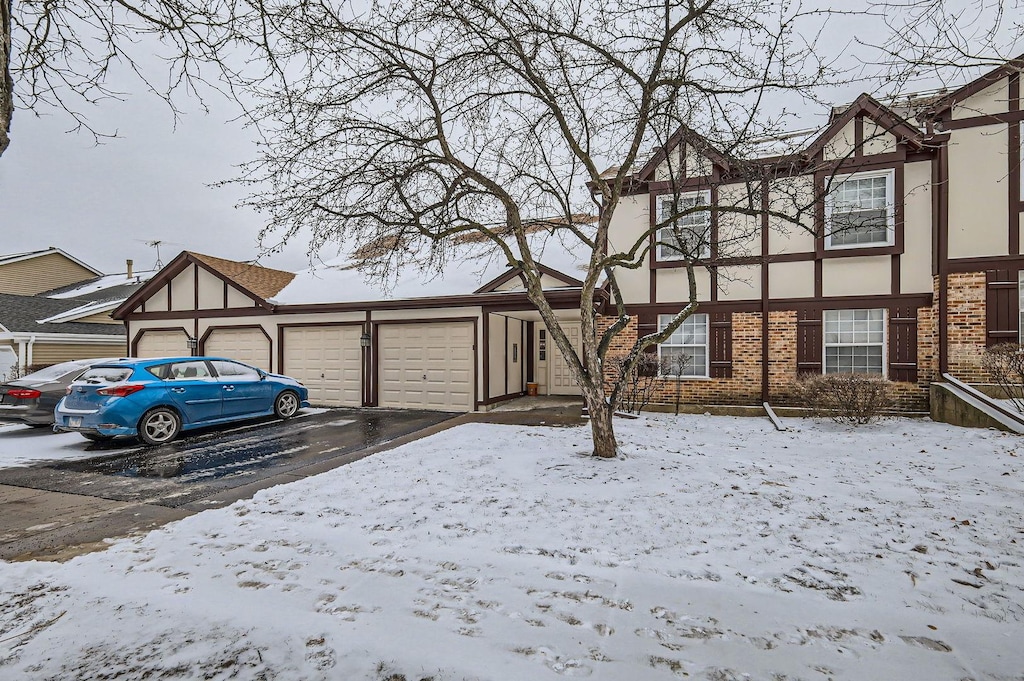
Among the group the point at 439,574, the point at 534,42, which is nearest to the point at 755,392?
the point at 534,42

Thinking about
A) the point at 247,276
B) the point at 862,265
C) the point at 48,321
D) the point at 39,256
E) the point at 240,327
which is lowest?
the point at 240,327

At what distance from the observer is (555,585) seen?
3.40 metres

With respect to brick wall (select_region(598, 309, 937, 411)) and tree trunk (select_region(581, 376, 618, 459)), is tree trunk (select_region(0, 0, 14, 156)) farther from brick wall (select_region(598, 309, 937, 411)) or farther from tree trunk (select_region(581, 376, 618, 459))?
brick wall (select_region(598, 309, 937, 411))

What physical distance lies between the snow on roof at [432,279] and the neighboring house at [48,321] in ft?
26.9

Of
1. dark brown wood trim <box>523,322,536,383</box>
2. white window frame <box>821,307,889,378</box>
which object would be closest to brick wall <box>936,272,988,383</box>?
white window frame <box>821,307,889,378</box>

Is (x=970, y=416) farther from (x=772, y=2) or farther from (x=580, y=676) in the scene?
(x=580, y=676)

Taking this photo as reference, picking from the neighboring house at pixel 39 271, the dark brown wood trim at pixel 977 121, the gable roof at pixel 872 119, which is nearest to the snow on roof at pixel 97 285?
the neighboring house at pixel 39 271

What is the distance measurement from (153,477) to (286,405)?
5123mm

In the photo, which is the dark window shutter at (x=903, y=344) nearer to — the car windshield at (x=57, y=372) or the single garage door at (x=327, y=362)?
the single garage door at (x=327, y=362)

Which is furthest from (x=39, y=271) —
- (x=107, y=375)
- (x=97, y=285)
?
(x=107, y=375)

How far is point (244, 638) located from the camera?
9.20 feet

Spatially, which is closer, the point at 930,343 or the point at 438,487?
the point at 438,487

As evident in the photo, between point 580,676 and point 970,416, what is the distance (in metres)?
10.4

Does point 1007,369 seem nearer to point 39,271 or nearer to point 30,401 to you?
point 30,401
